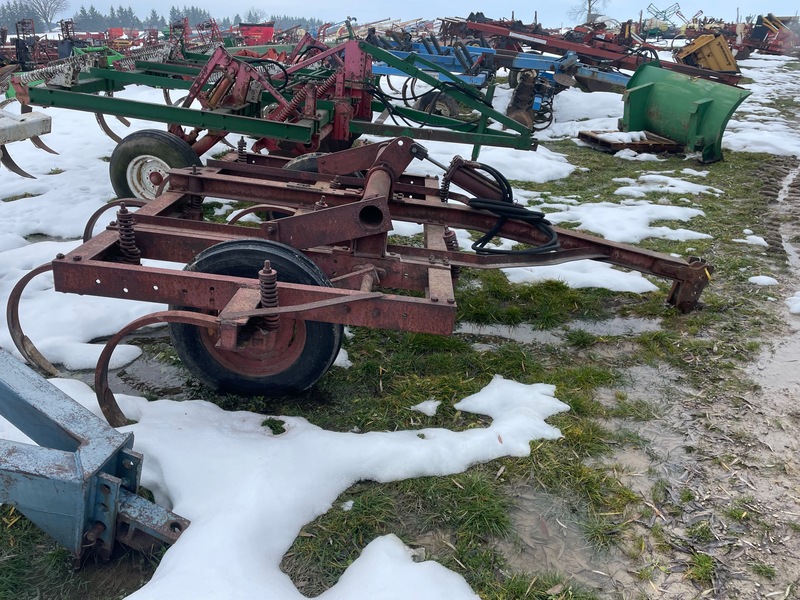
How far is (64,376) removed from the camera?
3.54 metres

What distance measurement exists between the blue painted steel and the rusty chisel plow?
55cm

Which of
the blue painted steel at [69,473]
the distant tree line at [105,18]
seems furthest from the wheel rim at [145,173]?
the distant tree line at [105,18]

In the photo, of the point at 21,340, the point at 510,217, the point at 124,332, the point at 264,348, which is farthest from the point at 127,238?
the point at 510,217

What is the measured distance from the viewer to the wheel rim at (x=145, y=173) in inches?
237

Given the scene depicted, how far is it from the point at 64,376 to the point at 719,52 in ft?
61.3

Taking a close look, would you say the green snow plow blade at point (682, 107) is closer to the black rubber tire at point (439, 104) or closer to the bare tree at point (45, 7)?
the black rubber tire at point (439, 104)

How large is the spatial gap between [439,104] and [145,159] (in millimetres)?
7468

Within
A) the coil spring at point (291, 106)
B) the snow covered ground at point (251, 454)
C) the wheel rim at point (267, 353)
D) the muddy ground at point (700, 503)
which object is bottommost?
the muddy ground at point (700, 503)

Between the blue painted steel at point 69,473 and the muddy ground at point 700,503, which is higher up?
the blue painted steel at point 69,473

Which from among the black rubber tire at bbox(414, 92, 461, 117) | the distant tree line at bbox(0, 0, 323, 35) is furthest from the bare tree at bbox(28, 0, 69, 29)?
the black rubber tire at bbox(414, 92, 461, 117)

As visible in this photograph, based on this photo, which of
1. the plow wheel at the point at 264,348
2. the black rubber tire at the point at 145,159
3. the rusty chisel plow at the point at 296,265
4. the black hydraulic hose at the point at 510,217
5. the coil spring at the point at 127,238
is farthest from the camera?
the black rubber tire at the point at 145,159

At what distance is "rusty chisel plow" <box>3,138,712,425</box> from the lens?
2.94 meters

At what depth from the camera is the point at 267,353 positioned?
3.30m

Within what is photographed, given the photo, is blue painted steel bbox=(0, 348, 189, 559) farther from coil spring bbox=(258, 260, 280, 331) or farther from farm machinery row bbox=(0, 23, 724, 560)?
coil spring bbox=(258, 260, 280, 331)
